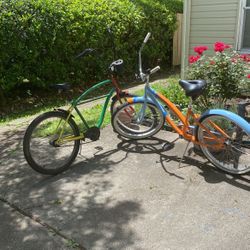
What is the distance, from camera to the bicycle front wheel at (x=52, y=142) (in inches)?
147

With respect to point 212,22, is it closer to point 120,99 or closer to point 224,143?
point 120,99

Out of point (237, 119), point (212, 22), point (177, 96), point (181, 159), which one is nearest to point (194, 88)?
point (237, 119)

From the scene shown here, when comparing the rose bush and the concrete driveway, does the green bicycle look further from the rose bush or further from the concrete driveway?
the rose bush

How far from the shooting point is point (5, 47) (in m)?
6.25

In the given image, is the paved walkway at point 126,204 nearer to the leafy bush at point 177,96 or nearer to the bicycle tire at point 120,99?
the bicycle tire at point 120,99

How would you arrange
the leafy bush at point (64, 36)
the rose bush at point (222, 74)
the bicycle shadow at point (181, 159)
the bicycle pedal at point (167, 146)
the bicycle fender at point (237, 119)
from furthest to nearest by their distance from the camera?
the leafy bush at point (64, 36) → the rose bush at point (222, 74) → the bicycle pedal at point (167, 146) → the bicycle shadow at point (181, 159) → the bicycle fender at point (237, 119)

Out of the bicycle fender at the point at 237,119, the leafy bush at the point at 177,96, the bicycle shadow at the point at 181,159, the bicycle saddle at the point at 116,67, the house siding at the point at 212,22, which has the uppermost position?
the house siding at the point at 212,22

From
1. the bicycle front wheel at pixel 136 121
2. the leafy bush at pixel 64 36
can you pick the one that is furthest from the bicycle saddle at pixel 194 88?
the leafy bush at pixel 64 36

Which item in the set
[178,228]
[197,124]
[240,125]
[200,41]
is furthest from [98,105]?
[178,228]

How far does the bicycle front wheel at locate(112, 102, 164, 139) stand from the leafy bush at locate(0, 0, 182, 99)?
2.66 m

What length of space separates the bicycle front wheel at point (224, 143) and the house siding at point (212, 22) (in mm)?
3027

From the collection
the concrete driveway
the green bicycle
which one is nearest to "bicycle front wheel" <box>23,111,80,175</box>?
the green bicycle

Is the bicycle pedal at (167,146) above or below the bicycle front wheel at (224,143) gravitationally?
below

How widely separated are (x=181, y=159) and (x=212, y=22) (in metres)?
3.49
